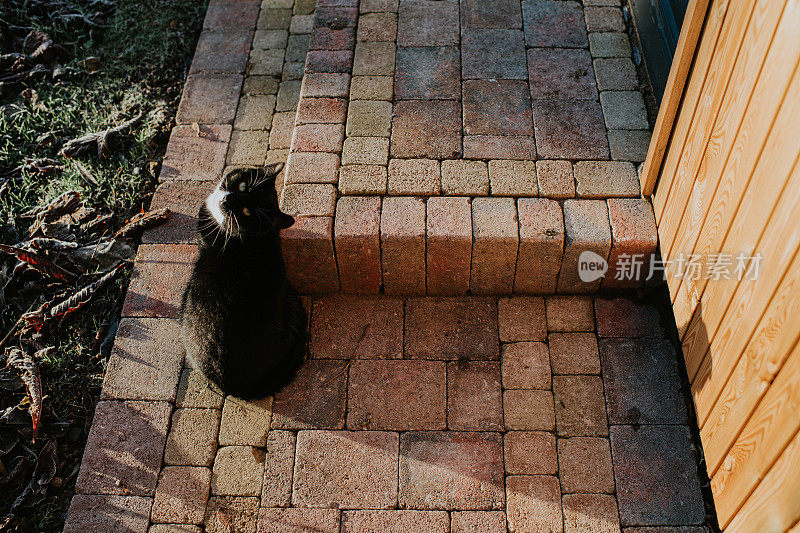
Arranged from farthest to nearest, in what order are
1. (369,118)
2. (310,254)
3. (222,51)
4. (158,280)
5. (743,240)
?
(222,51) < (369,118) < (158,280) < (310,254) < (743,240)

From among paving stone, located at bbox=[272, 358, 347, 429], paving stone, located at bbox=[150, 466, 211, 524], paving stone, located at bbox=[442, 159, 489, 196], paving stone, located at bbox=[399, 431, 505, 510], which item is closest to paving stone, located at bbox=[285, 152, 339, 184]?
paving stone, located at bbox=[442, 159, 489, 196]

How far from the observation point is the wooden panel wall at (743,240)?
1.75 m

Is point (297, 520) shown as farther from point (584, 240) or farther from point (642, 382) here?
point (584, 240)

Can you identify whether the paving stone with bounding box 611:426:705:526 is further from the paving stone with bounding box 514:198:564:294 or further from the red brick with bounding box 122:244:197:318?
the red brick with bounding box 122:244:197:318

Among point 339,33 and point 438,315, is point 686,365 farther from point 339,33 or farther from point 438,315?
point 339,33

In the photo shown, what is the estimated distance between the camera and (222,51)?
3.89m

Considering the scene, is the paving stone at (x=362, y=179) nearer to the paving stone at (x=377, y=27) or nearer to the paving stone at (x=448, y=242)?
the paving stone at (x=448, y=242)

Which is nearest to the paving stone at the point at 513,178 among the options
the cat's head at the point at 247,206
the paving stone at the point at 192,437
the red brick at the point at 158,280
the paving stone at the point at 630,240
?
the paving stone at the point at 630,240

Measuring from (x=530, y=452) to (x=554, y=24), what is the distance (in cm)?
254

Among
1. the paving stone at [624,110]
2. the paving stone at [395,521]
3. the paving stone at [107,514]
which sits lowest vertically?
the paving stone at [107,514]

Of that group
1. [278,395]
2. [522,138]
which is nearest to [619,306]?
[522,138]

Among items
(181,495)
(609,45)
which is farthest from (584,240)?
(181,495)

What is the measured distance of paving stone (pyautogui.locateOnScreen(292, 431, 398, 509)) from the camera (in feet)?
8.22

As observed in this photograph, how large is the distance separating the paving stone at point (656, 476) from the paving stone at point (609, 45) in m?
2.13
